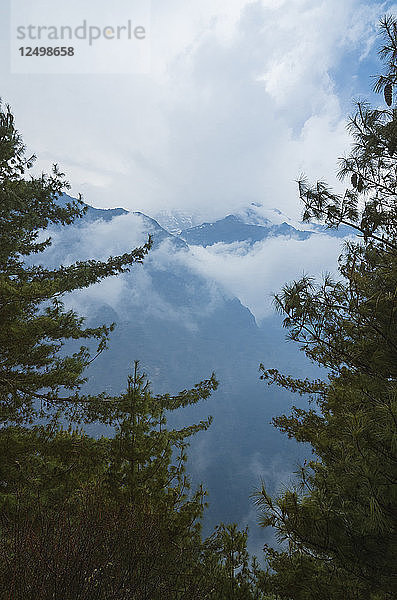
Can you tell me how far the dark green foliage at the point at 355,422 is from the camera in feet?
11.1

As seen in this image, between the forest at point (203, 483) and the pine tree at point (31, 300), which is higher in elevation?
the pine tree at point (31, 300)

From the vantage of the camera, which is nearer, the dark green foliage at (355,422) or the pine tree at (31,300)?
the dark green foliage at (355,422)

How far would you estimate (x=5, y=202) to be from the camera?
6566mm

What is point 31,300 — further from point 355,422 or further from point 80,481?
point 355,422

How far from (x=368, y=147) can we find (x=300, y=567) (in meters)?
5.85

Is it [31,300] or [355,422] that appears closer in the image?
[355,422]

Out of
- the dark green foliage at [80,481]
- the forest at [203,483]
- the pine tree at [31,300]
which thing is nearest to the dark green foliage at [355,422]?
the forest at [203,483]

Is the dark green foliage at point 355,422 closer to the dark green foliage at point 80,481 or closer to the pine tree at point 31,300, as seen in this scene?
the dark green foliage at point 80,481

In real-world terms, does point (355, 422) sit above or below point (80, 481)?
below

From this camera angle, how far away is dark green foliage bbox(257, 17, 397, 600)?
339 cm

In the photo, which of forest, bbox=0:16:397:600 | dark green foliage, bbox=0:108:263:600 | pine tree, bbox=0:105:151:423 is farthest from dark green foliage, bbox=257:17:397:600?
pine tree, bbox=0:105:151:423

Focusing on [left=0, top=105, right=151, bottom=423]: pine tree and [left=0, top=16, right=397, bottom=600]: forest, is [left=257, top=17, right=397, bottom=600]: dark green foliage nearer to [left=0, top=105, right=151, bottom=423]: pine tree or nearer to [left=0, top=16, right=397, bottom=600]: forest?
[left=0, top=16, right=397, bottom=600]: forest

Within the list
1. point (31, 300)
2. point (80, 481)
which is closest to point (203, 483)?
point (80, 481)

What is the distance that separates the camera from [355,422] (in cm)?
324
